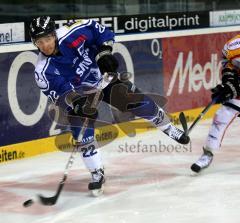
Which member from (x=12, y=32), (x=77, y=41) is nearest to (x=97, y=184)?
(x=77, y=41)

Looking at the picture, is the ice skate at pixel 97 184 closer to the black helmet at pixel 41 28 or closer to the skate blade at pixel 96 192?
the skate blade at pixel 96 192

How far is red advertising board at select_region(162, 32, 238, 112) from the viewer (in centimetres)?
698

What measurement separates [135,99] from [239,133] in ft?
6.23

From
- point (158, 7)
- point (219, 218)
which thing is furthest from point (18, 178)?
point (158, 7)

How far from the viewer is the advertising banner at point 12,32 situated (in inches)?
213

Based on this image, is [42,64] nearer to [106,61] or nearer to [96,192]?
[106,61]

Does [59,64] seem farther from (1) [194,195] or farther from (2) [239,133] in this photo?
(2) [239,133]

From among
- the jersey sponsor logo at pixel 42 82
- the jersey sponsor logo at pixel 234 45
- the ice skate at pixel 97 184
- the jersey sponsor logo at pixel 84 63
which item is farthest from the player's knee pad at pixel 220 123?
the jersey sponsor logo at pixel 42 82

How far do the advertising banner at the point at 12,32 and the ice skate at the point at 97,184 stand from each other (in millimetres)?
1615

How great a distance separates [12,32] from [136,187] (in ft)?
5.72

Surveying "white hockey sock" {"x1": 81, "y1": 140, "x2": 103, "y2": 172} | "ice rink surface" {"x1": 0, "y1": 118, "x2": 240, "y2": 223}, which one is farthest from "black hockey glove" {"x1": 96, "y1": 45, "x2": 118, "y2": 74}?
"ice rink surface" {"x1": 0, "y1": 118, "x2": 240, "y2": 223}

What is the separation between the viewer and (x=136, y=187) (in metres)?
4.45

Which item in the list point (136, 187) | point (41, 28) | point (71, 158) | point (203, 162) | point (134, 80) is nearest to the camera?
point (41, 28)

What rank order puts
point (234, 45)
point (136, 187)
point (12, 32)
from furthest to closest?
point (12, 32) < point (234, 45) < point (136, 187)
